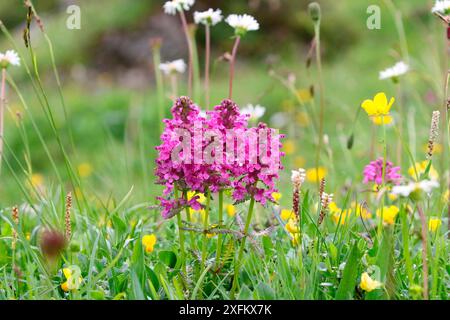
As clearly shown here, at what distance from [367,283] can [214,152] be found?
1.19 feet

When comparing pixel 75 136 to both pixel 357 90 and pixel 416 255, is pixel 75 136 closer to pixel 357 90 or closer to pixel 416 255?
pixel 357 90

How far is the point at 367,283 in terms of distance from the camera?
1312 millimetres

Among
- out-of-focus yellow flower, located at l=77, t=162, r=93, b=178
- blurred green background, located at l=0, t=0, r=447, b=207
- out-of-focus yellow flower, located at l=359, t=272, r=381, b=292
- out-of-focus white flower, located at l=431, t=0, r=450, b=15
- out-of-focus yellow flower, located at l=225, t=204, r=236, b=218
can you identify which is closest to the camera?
out-of-focus yellow flower, located at l=359, t=272, r=381, b=292

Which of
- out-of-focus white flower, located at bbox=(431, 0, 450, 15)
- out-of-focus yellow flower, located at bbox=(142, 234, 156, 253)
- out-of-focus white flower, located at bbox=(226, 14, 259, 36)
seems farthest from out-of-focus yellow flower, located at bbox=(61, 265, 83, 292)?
out-of-focus white flower, located at bbox=(431, 0, 450, 15)

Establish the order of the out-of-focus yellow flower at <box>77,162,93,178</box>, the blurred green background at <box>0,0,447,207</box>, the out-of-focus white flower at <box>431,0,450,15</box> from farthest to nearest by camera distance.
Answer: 1. the blurred green background at <box>0,0,447,207</box>
2. the out-of-focus yellow flower at <box>77,162,93,178</box>
3. the out-of-focus white flower at <box>431,0,450,15</box>

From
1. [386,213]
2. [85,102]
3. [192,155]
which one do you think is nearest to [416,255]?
[386,213]

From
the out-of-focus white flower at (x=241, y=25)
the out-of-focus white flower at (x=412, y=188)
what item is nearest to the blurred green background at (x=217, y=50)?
the out-of-focus white flower at (x=241, y=25)

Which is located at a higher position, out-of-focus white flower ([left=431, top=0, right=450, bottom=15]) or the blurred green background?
the blurred green background

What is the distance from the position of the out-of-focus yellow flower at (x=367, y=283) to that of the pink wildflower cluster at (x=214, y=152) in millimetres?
230

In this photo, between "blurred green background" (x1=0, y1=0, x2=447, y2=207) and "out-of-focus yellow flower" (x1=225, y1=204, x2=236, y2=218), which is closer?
"out-of-focus yellow flower" (x1=225, y1=204, x2=236, y2=218)

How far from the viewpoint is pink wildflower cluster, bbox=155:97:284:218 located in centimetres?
132

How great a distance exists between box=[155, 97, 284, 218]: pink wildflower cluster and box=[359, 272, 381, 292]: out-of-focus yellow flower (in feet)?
0.75

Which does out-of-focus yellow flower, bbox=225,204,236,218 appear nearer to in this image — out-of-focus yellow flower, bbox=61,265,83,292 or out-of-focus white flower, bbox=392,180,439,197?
out-of-focus yellow flower, bbox=61,265,83,292
